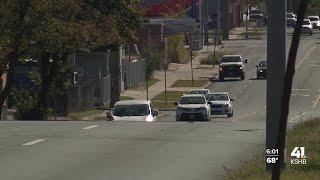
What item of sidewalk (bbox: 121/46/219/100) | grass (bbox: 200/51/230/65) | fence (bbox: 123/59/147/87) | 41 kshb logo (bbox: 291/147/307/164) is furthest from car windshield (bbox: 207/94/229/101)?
grass (bbox: 200/51/230/65)

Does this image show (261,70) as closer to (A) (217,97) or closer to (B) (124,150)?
(A) (217,97)

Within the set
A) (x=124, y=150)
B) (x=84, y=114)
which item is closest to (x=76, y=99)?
(x=84, y=114)

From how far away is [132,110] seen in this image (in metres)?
30.0

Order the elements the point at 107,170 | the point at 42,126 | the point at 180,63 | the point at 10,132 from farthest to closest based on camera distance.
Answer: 1. the point at 180,63
2. the point at 42,126
3. the point at 10,132
4. the point at 107,170

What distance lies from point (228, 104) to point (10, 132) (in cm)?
2512

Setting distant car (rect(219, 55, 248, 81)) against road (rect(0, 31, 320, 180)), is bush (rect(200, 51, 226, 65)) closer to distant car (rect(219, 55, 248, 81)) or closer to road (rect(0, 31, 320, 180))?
distant car (rect(219, 55, 248, 81))

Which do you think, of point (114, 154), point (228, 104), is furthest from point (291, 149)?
point (228, 104)

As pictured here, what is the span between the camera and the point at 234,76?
66.8 metres

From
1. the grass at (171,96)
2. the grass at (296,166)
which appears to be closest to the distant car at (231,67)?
the grass at (171,96)

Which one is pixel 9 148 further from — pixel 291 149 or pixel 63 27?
pixel 63 27

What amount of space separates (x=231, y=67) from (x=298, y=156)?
5258 cm

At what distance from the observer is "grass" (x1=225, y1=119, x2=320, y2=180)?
11418 millimetres

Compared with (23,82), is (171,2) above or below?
above

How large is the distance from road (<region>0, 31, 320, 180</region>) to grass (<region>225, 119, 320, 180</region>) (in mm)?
490
